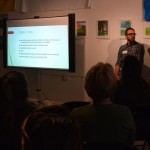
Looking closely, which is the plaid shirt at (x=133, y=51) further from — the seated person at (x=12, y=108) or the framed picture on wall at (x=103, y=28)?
the seated person at (x=12, y=108)

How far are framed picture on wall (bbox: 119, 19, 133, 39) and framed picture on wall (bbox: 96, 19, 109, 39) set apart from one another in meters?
0.23

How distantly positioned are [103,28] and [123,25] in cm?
35

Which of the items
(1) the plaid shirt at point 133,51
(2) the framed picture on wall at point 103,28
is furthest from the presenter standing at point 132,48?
(2) the framed picture on wall at point 103,28

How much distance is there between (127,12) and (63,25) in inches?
43.0

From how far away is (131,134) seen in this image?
1.95 meters

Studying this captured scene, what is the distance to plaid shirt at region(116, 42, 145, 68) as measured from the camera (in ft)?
15.4

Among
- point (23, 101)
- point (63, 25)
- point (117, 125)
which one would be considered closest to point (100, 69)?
point (117, 125)

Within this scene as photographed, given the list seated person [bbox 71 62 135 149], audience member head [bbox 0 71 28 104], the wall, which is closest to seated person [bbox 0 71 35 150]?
audience member head [bbox 0 71 28 104]

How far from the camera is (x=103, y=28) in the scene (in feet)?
16.6

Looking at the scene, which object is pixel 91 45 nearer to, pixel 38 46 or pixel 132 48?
pixel 132 48

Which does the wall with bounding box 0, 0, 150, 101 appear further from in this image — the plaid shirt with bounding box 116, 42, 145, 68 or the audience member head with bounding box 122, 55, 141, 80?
the audience member head with bounding box 122, 55, 141, 80

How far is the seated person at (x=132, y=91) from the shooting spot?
9.24 feet

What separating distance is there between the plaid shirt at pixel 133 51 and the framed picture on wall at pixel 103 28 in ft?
1.31

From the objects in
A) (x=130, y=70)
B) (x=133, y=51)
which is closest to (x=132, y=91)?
(x=130, y=70)
